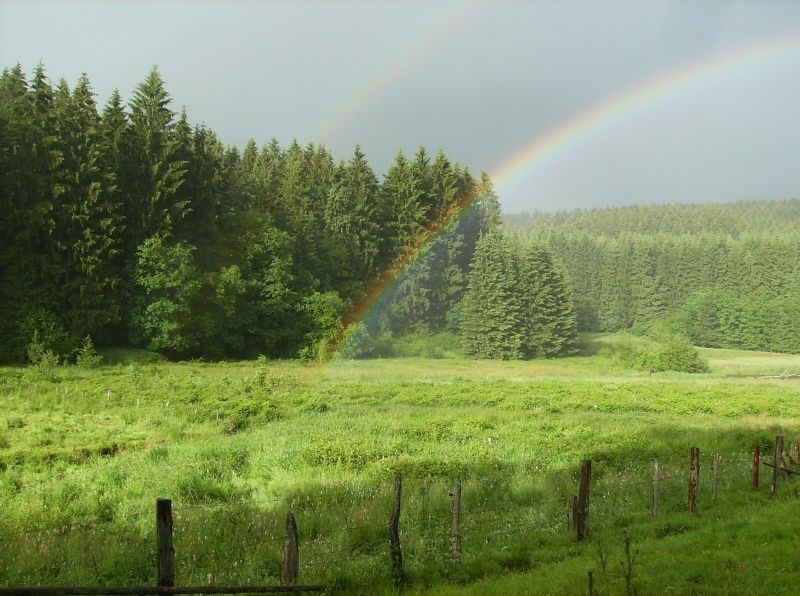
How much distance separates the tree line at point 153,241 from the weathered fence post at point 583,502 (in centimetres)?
3975

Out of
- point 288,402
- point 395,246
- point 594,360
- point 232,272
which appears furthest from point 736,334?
point 288,402

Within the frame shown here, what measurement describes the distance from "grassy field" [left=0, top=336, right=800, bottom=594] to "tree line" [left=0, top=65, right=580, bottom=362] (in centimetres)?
1219

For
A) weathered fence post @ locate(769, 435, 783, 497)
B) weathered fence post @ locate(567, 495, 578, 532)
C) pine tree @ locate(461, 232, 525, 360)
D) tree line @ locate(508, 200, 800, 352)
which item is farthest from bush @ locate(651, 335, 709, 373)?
weathered fence post @ locate(567, 495, 578, 532)

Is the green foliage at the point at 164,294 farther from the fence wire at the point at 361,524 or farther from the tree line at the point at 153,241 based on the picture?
the fence wire at the point at 361,524

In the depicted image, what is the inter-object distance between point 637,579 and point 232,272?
165ft

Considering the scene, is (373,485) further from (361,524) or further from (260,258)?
(260,258)

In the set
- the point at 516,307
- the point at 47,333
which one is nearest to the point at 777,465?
the point at 47,333

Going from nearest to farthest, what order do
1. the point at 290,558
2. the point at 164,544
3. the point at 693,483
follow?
1. the point at 164,544
2. the point at 290,558
3. the point at 693,483

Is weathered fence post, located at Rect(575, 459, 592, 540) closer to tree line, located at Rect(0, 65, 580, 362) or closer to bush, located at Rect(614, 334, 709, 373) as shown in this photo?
tree line, located at Rect(0, 65, 580, 362)

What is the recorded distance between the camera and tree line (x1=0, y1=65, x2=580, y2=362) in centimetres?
4603

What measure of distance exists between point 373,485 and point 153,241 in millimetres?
40688

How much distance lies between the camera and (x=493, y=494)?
1536cm

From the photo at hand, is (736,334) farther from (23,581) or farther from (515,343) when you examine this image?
(23,581)

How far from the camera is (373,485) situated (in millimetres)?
15969
